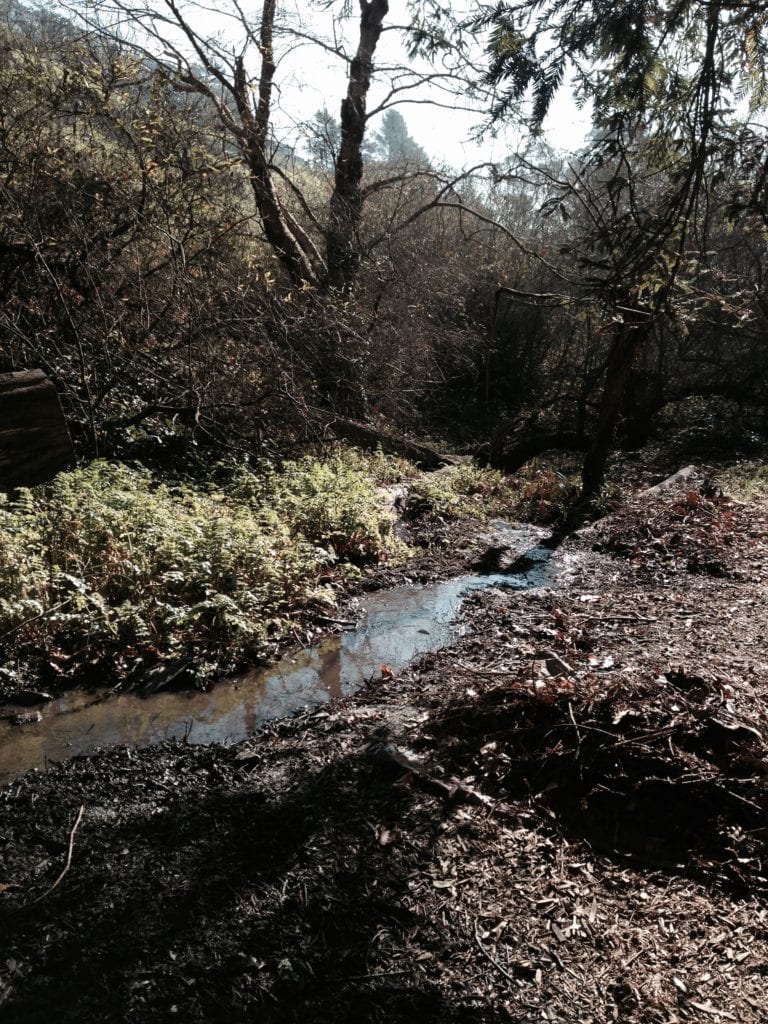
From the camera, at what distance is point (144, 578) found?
582cm

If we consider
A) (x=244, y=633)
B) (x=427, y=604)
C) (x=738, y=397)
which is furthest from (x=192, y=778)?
(x=738, y=397)

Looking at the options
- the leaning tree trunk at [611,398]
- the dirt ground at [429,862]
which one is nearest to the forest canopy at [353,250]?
the leaning tree trunk at [611,398]

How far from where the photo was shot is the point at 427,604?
703 centimetres

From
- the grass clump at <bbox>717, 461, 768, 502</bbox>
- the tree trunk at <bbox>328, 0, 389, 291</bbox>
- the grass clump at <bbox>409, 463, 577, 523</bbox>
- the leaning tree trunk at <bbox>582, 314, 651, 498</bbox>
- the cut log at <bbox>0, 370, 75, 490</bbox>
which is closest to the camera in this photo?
the cut log at <bbox>0, 370, 75, 490</bbox>

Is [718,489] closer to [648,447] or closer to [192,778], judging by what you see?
[648,447]

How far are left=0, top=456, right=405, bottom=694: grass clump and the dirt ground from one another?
3.69ft

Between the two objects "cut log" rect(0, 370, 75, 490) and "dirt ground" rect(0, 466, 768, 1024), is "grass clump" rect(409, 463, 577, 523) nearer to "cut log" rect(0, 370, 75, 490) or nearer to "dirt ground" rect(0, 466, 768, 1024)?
"cut log" rect(0, 370, 75, 490)

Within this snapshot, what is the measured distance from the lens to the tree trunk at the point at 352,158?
48.0 ft

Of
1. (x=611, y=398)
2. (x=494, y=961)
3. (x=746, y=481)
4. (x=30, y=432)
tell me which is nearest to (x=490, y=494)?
(x=611, y=398)

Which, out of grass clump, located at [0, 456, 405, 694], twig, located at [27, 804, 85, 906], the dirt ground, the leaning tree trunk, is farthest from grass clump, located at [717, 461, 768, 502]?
twig, located at [27, 804, 85, 906]

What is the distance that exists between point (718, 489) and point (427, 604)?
6.01 meters

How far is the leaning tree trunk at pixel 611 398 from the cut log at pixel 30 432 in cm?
742

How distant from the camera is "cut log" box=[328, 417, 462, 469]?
12086mm

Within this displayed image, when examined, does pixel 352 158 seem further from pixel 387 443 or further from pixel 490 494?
pixel 490 494
